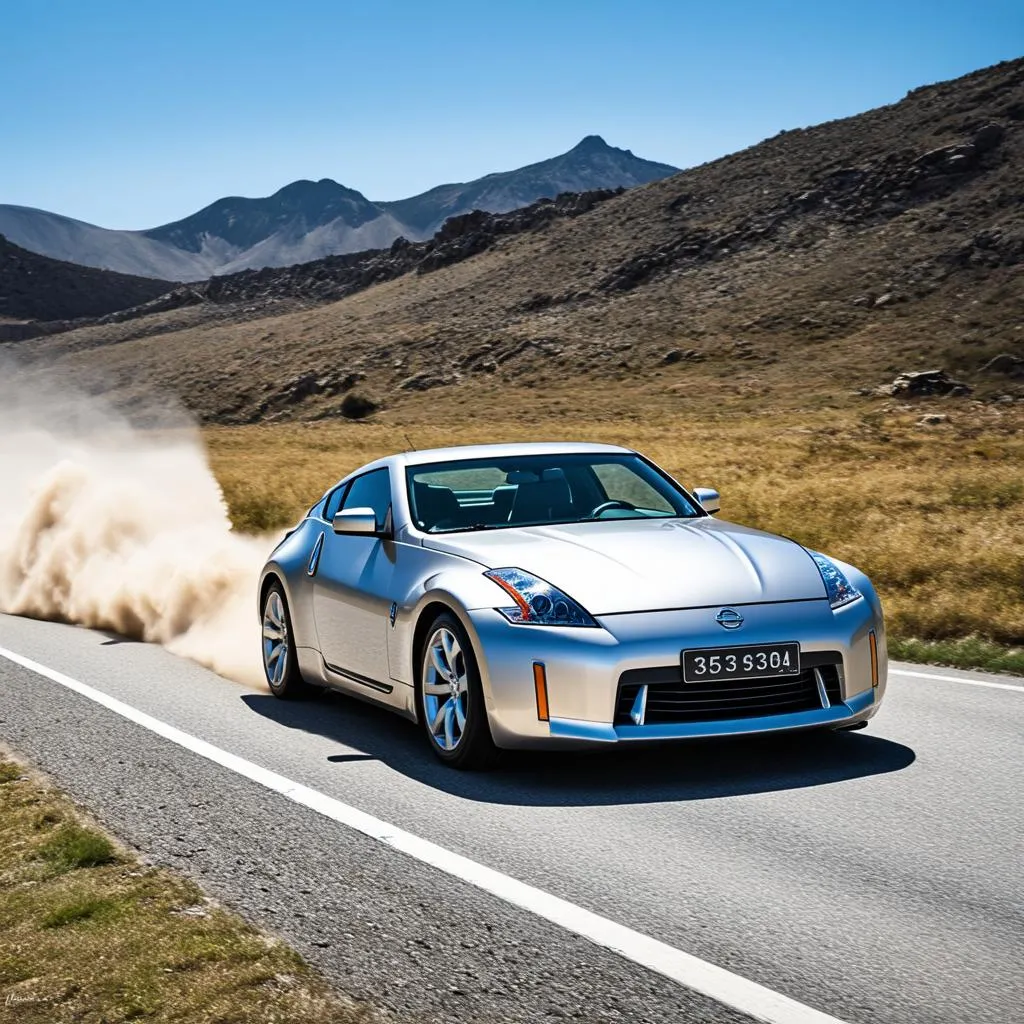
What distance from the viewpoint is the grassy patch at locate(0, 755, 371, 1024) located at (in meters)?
3.72

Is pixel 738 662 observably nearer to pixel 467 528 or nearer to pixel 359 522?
pixel 467 528

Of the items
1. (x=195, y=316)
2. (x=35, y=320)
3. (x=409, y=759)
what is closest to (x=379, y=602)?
(x=409, y=759)

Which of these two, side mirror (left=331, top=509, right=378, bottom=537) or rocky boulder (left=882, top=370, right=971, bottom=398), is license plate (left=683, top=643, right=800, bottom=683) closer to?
side mirror (left=331, top=509, right=378, bottom=537)

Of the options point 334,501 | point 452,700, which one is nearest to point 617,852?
point 452,700

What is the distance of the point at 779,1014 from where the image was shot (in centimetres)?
366

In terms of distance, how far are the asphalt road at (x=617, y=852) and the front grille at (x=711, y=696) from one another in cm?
31

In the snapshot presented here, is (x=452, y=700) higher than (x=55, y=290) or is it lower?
lower

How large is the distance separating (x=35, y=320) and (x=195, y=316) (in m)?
43.4

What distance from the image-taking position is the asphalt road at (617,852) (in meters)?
3.93

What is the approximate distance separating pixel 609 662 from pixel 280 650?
3245 millimetres

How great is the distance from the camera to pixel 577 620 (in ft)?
20.4

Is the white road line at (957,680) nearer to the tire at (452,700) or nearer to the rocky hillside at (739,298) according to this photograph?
the tire at (452,700)

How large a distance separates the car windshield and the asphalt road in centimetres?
116

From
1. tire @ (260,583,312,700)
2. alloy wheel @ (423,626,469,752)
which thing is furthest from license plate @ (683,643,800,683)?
tire @ (260,583,312,700)
